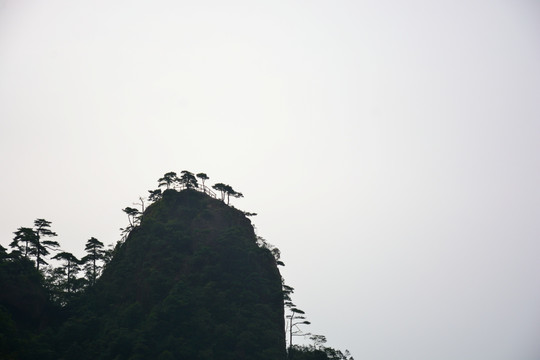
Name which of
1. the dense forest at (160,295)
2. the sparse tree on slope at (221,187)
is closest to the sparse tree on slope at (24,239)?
the dense forest at (160,295)

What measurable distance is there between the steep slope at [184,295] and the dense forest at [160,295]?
0.50 feet

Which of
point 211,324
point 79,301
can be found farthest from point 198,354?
point 79,301

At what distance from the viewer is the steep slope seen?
185 feet

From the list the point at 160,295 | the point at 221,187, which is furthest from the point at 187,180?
the point at 160,295

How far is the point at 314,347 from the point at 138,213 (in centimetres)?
3933

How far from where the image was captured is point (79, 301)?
2530 inches

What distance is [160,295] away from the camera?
63094 millimetres

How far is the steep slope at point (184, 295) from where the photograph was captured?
56.5 meters

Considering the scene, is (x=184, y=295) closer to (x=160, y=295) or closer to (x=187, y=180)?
(x=160, y=295)

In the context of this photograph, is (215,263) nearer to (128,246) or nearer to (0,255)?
(128,246)

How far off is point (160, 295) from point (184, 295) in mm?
4602

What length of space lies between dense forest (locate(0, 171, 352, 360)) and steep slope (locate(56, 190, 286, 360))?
0.50ft

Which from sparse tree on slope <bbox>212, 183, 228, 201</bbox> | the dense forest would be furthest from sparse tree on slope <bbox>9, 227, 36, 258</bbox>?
sparse tree on slope <bbox>212, 183, 228, 201</bbox>

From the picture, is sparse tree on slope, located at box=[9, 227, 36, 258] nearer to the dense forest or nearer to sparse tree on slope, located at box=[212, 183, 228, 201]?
the dense forest
